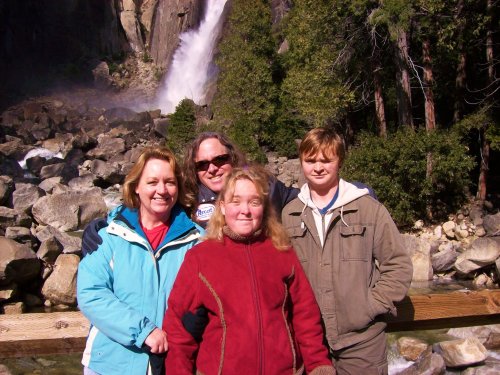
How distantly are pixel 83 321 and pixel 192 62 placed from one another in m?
41.5

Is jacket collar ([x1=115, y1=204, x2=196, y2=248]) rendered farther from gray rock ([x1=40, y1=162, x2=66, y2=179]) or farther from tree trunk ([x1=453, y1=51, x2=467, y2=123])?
gray rock ([x1=40, y1=162, x2=66, y2=179])

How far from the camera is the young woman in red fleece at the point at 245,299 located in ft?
6.53

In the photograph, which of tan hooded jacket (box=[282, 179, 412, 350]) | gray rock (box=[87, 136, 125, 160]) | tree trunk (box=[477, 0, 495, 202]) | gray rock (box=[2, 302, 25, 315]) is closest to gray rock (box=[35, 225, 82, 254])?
gray rock (box=[2, 302, 25, 315])

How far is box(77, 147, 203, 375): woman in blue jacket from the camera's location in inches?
83.7

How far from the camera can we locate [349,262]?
2.32 m

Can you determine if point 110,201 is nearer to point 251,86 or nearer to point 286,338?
point 251,86

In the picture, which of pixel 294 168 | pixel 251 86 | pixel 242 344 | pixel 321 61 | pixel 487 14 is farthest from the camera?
pixel 251 86

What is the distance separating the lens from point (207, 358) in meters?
2.01

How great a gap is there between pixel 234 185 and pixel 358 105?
675 inches

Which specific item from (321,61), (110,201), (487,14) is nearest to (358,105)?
(321,61)

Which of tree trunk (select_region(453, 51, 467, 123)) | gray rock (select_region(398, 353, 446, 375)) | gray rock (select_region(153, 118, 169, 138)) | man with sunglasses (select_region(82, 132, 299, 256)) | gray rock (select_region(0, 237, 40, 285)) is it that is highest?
gray rock (select_region(153, 118, 169, 138))

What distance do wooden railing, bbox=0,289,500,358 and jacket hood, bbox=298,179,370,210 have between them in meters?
0.57

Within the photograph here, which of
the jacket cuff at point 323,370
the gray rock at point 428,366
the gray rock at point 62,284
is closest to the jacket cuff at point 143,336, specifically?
the jacket cuff at point 323,370

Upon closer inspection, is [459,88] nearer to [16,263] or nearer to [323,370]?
[16,263]
